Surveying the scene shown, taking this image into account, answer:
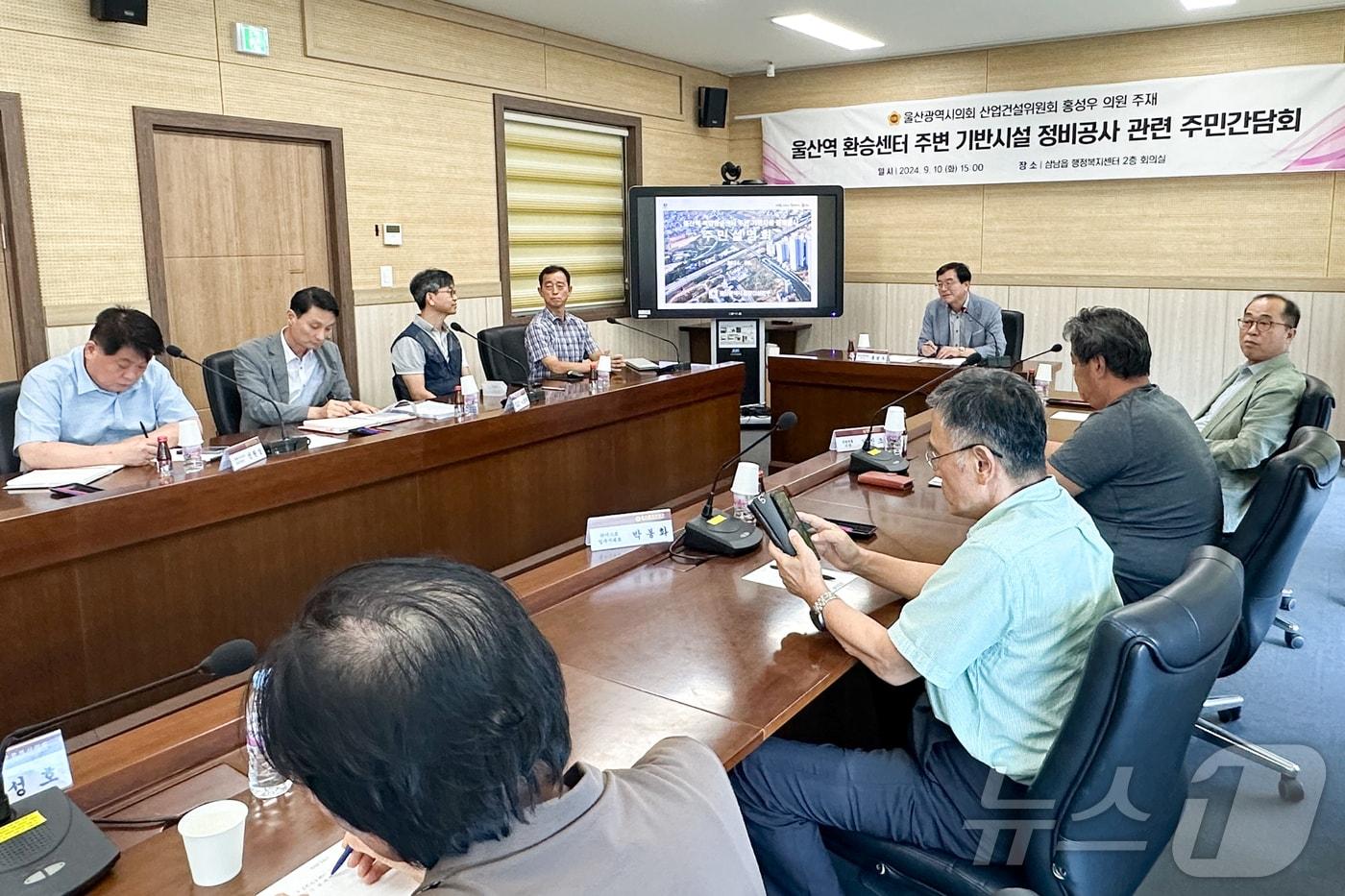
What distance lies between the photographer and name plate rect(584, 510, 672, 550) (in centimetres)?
215

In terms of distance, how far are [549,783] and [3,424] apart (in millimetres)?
2716

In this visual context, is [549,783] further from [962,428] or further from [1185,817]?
[1185,817]

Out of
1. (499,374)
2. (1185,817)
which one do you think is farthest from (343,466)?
(1185,817)

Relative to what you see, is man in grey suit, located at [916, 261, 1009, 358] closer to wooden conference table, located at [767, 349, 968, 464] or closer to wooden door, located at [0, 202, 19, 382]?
wooden conference table, located at [767, 349, 968, 464]

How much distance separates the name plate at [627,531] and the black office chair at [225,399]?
1.83 m

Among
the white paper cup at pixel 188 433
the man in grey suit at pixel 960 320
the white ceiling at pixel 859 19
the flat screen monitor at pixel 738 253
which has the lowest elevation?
the white paper cup at pixel 188 433

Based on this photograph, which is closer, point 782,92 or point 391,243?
point 391,243

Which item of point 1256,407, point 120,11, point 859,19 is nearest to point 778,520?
point 1256,407

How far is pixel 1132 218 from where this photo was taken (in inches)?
239

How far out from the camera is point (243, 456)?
8.50 feet

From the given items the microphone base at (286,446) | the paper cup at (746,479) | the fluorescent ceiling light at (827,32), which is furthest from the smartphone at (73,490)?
the fluorescent ceiling light at (827,32)

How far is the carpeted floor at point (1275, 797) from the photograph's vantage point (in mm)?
2061

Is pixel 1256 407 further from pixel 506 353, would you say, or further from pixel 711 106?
pixel 711 106

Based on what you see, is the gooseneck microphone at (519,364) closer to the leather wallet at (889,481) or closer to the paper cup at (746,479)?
the leather wallet at (889,481)
